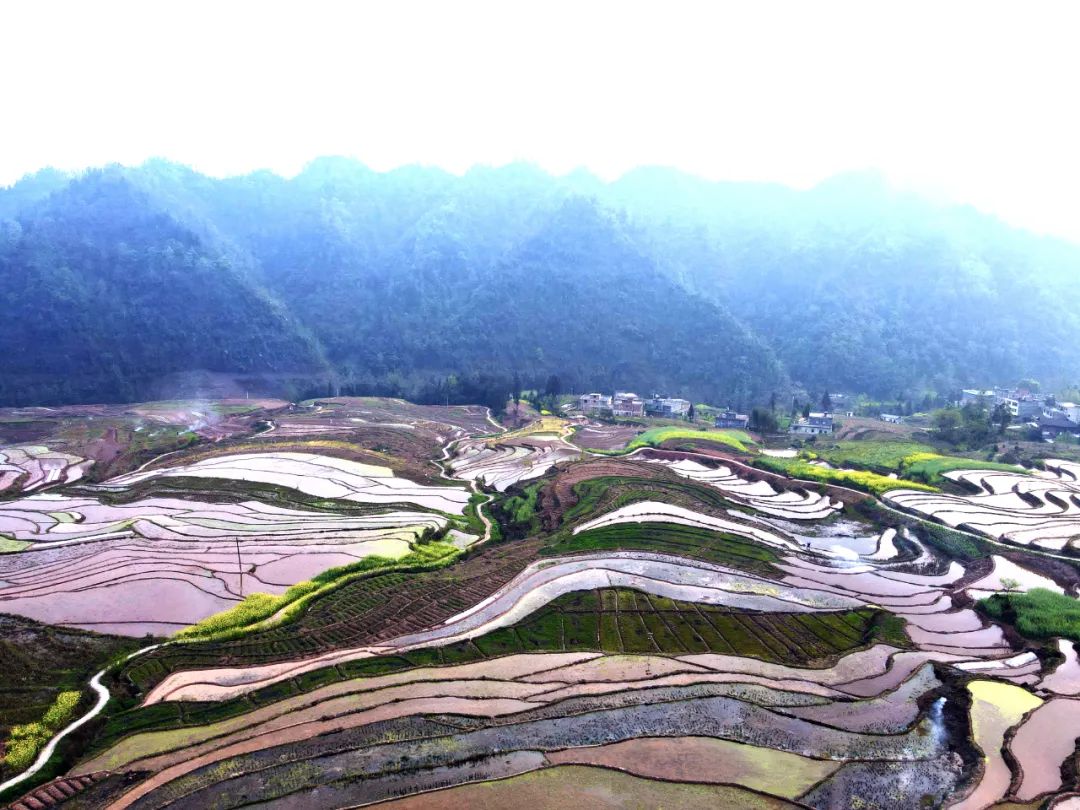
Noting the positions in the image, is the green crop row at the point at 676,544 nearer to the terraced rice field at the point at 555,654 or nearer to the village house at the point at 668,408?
the terraced rice field at the point at 555,654

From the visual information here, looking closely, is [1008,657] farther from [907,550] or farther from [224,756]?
[224,756]

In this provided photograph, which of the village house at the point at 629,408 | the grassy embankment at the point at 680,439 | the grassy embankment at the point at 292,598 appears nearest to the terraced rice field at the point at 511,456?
the grassy embankment at the point at 680,439

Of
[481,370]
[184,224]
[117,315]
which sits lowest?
[481,370]

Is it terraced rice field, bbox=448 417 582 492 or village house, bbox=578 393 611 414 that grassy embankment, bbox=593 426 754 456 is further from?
village house, bbox=578 393 611 414

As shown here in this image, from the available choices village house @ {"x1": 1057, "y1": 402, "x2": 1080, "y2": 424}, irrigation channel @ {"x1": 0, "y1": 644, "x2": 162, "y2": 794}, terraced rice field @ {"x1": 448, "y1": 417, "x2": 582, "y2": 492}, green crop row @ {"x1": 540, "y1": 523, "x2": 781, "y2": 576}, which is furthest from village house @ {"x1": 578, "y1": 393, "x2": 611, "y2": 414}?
irrigation channel @ {"x1": 0, "y1": 644, "x2": 162, "y2": 794}

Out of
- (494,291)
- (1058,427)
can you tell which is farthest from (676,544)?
(494,291)

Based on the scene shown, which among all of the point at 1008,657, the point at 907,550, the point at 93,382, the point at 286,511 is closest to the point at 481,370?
the point at 93,382
